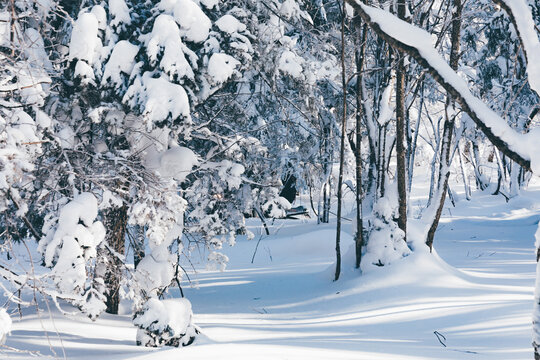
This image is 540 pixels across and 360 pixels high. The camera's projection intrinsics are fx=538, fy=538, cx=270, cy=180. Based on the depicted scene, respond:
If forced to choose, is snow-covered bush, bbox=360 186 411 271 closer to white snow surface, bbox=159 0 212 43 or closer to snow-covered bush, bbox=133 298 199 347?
snow-covered bush, bbox=133 298 199 347

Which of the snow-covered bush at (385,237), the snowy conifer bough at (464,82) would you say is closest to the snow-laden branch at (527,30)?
the snowy conifer bough at (464,82)

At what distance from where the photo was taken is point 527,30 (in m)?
2.57

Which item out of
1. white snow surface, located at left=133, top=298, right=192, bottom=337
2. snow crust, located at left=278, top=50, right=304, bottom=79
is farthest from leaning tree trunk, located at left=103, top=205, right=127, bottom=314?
snow crust, located at left=278, top=50, right=304, bottom=79

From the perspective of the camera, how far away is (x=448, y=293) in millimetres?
8008

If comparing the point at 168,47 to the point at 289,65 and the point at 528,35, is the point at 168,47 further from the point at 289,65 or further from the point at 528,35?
the point at 528,35

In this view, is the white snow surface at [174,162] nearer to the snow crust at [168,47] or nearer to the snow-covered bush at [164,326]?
the snow crust at [168,47]

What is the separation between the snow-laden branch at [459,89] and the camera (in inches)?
102

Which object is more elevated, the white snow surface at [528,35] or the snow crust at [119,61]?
the snow crust at [119,61]

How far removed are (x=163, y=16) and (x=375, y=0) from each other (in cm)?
681

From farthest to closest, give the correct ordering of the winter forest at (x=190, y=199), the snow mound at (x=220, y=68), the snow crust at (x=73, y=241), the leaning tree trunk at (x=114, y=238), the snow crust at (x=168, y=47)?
the leaning tree trunk at (x=114, y=238) < the snow mound at (x=220, y=68) < the snow crust at (x=168, y=47) < the snow crust at (x=73, y=241) < the winter forest at (x=190, y=199)

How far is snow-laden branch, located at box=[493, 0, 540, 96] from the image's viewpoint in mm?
2564

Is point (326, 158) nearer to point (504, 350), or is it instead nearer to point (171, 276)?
point (171, 276)

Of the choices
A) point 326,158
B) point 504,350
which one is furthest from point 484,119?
point 326,158

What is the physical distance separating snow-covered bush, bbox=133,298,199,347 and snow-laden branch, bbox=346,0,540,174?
447 cm
